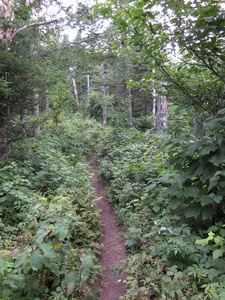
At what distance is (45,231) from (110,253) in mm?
2599

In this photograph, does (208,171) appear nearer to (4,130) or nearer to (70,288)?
(70,288)

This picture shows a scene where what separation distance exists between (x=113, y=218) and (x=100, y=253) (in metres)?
1.87

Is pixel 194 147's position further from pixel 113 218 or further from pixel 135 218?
pixel 113 218

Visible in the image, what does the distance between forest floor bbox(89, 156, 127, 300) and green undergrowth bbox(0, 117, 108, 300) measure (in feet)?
0.79

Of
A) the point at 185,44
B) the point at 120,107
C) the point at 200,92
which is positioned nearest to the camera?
the point at 185,44

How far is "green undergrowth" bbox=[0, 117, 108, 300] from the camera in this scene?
2.53m

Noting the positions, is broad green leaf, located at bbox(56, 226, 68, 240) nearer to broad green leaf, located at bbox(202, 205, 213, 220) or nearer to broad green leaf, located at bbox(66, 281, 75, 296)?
broad green leaf, located at bbox(66, 281, 75, 296)

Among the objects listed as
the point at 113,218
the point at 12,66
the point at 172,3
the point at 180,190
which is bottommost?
the point at 113,218

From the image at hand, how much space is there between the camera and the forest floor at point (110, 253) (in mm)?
3678

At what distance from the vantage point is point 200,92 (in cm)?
335

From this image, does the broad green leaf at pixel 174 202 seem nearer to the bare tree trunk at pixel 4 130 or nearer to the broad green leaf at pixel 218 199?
the broad green leaf at pixel 218 199

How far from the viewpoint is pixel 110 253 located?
4.84 metres

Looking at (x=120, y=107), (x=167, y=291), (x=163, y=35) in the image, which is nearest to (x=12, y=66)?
(x=163, y=35)

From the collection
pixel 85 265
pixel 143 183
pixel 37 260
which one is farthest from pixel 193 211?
pixel 143 183
